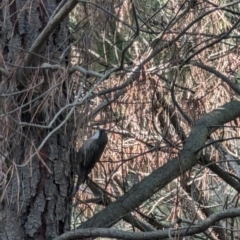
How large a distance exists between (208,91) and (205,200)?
71 centimetres

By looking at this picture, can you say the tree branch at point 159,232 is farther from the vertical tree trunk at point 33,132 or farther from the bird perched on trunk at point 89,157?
Answer: the bird perched on trunk at point 89,157

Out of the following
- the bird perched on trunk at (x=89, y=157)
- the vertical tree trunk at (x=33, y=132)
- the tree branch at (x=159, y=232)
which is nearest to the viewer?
the tree branch at (x=159, y=232)

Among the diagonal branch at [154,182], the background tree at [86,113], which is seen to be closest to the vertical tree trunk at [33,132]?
the background tree at [86,113]

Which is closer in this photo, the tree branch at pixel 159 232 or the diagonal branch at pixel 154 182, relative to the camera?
the tree branch at pixel 159 232

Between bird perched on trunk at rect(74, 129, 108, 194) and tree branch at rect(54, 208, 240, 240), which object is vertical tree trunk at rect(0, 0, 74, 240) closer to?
bird perched on trunk at rect(74, 129, 108, 194)

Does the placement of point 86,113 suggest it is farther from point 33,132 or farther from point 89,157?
point 89,157

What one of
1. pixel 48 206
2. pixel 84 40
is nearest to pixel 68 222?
pixel 48 206

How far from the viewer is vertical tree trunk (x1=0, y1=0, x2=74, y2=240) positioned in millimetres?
1767

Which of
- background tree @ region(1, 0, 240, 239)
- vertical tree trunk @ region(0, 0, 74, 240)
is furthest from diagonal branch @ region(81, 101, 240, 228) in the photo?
vertical tree trunk @ region(0, 0, 74, 240)

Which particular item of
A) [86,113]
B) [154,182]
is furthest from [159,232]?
[86,113]

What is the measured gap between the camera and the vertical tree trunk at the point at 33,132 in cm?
177

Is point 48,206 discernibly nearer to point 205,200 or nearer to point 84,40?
point 84,40

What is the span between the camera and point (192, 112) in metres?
2.31

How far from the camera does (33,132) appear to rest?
6.06 ft
